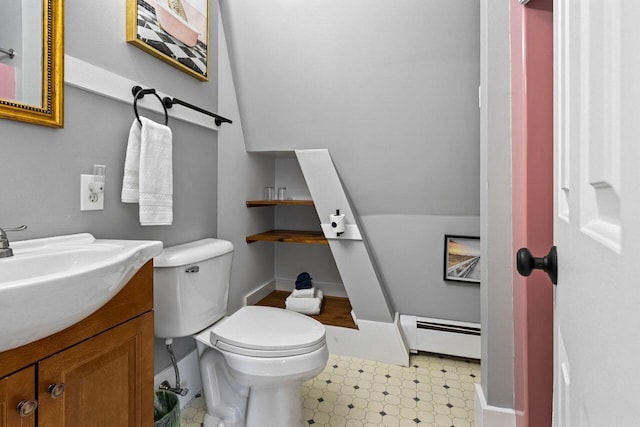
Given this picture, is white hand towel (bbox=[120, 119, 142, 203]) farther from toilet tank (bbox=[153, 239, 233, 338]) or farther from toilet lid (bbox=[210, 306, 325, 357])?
toilet lid (bbox=[210, 306, 325, 357])

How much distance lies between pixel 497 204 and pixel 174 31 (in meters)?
1.57

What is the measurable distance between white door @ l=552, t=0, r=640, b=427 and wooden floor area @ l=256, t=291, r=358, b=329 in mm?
1692

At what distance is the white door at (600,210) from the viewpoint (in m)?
0.21

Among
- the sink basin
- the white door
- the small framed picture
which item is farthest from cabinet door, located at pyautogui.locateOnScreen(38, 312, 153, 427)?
the small framed picture

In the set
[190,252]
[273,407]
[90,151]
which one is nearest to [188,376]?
[273,407]

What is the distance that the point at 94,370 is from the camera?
81cm

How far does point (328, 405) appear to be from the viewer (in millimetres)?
1551

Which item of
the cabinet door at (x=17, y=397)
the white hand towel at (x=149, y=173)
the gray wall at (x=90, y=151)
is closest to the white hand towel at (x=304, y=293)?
the gray wall at (x=90, y=151)

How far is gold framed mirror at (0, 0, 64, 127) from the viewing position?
0.91 m

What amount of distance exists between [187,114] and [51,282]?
46.7 inches

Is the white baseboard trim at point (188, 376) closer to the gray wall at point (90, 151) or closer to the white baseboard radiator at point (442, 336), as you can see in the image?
the gray wall at point (90, 151)

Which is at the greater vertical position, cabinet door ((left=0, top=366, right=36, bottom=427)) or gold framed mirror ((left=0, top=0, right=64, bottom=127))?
gold framed mirror ((left=0, top=0, right=64, bottom=127))

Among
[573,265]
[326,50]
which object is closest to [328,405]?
[573,265]

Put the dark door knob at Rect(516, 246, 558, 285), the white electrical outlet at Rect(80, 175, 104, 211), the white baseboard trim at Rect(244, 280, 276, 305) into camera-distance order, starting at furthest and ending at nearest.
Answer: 1. the white baseboard trim at Rect(244, 280, 276, 305)
2. the white electrical outlet at Rect(80, 175, 104, 211)
3. the dark door knob at Rect(516, 246, 558, 285)
